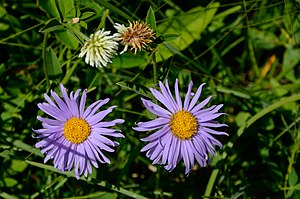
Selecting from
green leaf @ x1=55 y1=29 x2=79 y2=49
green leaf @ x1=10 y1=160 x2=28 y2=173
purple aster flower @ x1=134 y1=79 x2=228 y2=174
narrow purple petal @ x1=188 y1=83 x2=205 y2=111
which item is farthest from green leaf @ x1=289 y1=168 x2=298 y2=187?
green leaf @ x1=10 y1=160 x2=28 y2=173

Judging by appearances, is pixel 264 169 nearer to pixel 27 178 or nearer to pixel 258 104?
pixel 258 104

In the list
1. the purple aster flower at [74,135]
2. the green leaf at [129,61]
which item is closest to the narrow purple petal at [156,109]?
the purple aster flower at [74,135]

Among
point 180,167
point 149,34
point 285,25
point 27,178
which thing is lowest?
point 27,178

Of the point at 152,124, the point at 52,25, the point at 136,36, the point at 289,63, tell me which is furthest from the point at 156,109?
the point at 289,63

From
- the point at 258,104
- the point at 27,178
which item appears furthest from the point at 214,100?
the point at 27,178

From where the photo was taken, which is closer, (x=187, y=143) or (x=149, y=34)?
(x=149, y=34)

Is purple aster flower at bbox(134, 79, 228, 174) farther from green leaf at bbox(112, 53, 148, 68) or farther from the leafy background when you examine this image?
green leaf at bbox(112, 53, 148, 68)
